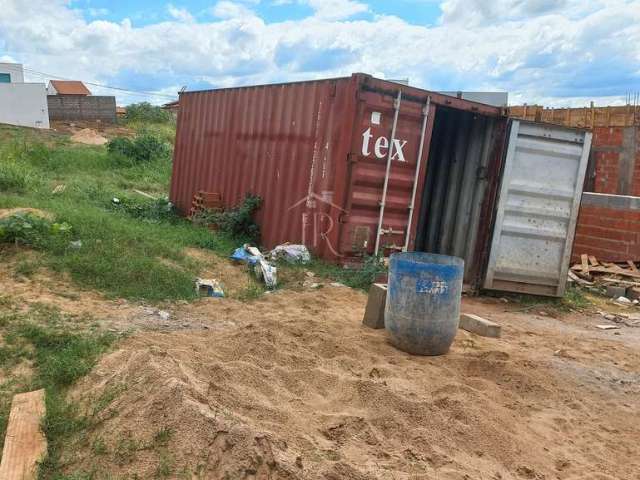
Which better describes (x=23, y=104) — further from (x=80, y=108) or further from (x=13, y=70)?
(x=13, y=70)

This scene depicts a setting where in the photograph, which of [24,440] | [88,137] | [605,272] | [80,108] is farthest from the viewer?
[80,108]

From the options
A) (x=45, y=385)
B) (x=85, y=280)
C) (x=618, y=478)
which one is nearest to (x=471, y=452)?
(x=618, y=478)

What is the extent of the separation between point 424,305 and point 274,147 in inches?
179

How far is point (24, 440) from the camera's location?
2.99m

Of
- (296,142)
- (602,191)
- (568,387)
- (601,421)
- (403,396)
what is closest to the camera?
(403,396)

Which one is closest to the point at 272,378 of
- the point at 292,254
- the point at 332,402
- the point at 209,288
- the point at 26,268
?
the point at 332,402

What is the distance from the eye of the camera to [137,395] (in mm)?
3158

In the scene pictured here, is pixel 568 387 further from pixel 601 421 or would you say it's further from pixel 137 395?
pixel 137 395

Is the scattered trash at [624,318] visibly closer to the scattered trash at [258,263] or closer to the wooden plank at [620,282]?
the wooden plank at [620,282]

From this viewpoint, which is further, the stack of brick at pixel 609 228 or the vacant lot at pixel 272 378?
the stack of brick at pixel 609 228

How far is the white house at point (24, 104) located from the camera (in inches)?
1045

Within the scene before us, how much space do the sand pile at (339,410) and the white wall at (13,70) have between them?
37.0m

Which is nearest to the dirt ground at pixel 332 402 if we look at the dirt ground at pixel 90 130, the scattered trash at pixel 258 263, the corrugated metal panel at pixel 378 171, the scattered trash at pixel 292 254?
the scattered trash at pixel 258 263

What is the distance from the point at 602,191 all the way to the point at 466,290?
455 cm
